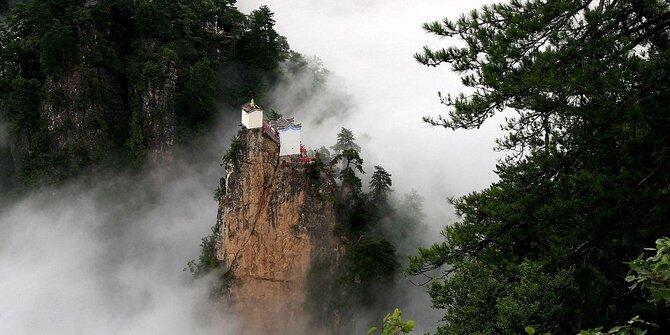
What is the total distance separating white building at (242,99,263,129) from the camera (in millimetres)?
25297

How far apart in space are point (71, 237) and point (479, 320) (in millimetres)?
28414

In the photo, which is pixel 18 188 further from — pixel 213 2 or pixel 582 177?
pixel 582 177

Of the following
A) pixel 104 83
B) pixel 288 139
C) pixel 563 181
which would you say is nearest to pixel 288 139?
pixel 288 139

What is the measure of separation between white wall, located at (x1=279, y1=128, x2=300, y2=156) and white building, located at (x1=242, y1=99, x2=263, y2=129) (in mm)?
1150

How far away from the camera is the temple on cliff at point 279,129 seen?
2545 centimetres

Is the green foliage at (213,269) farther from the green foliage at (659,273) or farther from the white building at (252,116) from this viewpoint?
the green foliage at (659,273)

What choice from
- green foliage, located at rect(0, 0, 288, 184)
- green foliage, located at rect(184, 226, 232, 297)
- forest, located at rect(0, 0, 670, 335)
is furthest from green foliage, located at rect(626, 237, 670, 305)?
green foliage, located at rect(0, 0, 288, 184)

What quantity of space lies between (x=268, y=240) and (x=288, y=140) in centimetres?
455

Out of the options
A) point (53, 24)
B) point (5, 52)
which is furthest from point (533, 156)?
point (5, 52)

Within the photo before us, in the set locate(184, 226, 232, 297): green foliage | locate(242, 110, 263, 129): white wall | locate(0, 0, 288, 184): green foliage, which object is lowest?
locate(184, 226, 232, 297): green foliage

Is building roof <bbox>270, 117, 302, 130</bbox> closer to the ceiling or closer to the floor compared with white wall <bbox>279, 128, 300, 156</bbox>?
closer to the ceiling

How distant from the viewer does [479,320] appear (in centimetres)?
906

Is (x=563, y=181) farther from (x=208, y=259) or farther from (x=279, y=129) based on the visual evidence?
(x=208, y=259)

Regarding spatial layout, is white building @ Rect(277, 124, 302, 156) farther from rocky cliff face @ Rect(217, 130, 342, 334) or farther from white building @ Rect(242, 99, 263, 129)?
white building @ Rect(242, 99, 263, 129)
